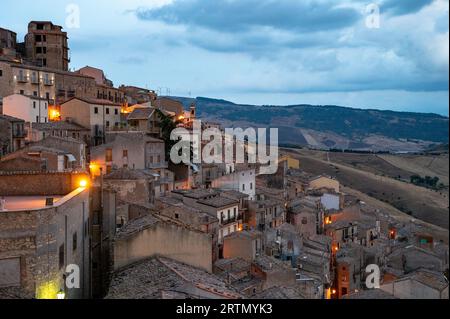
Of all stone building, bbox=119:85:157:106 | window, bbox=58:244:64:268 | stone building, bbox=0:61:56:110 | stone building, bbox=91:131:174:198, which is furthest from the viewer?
stone building, bbox=119:85:157:106

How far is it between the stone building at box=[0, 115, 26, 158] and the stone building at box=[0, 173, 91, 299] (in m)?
15.4

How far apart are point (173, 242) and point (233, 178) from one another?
948 inches

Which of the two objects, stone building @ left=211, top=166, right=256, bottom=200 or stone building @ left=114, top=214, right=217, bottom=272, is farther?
stone building @ left=211, top=166, right=256, bottom=200

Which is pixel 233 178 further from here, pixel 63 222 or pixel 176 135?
pixel 63 222

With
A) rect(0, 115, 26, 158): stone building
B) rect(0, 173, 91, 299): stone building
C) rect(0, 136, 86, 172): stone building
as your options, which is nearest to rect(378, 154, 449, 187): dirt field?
rect(0, 136, 86, 172): stone building

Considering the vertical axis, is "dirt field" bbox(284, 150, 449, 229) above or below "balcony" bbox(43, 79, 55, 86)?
below

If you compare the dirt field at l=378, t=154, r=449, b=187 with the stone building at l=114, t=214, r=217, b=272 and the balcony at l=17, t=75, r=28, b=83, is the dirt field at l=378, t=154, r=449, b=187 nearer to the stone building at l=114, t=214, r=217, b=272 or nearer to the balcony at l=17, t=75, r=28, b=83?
the balcony at l=17, t=75, r=28, b=83

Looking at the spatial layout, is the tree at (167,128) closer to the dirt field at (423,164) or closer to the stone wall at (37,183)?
the stone wall at (37,183)

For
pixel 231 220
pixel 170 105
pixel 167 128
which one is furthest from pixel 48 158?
pixel 170 105

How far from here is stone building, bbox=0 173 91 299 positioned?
14.0 meters

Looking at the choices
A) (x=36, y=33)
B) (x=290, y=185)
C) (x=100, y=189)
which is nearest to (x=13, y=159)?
(x=100, y=189)

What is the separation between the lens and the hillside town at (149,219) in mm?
15766

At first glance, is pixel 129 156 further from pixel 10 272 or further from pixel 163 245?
pixel 10 272

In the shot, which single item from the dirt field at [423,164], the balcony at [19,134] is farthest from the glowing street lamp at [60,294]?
the dirt field at [423,164]
